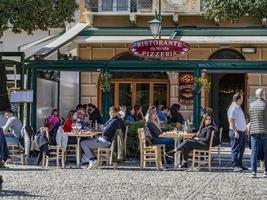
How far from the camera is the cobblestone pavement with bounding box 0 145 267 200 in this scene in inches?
474

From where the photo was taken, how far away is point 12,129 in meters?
17.8

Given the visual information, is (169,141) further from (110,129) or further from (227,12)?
(227,12)

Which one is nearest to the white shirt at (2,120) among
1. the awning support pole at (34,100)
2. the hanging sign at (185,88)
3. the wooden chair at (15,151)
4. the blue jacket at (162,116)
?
the awning support pole at (34,100)

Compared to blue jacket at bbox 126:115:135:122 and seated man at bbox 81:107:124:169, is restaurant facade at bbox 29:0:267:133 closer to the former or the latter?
blue jacket at bbox 126:115:135:122

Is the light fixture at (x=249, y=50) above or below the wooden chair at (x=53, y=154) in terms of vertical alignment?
above

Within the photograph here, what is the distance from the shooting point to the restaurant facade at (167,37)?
2581 cm

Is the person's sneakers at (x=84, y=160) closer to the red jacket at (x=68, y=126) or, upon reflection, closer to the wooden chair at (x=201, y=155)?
the red jacket at (x=68, y=126)

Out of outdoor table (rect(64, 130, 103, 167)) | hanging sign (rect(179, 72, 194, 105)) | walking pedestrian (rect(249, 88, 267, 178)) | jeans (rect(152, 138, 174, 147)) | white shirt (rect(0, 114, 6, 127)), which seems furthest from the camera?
hanging sign (rect(179, 72, 194, 105))

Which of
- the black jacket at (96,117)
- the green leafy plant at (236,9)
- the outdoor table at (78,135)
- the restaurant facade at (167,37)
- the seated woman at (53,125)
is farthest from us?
the restaurant facade at (167,37)

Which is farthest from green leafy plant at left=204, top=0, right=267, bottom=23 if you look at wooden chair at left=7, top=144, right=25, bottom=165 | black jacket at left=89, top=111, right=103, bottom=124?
wooden chair at left=7, top=144, right=25, bottom=165

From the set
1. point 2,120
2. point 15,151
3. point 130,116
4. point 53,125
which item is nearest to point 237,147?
point 53,125

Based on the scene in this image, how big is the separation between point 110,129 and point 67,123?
186 centimetres

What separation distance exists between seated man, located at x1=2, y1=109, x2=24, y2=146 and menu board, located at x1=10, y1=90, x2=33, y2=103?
167 centimetres

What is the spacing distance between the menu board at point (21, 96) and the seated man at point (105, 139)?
10.5 feet
